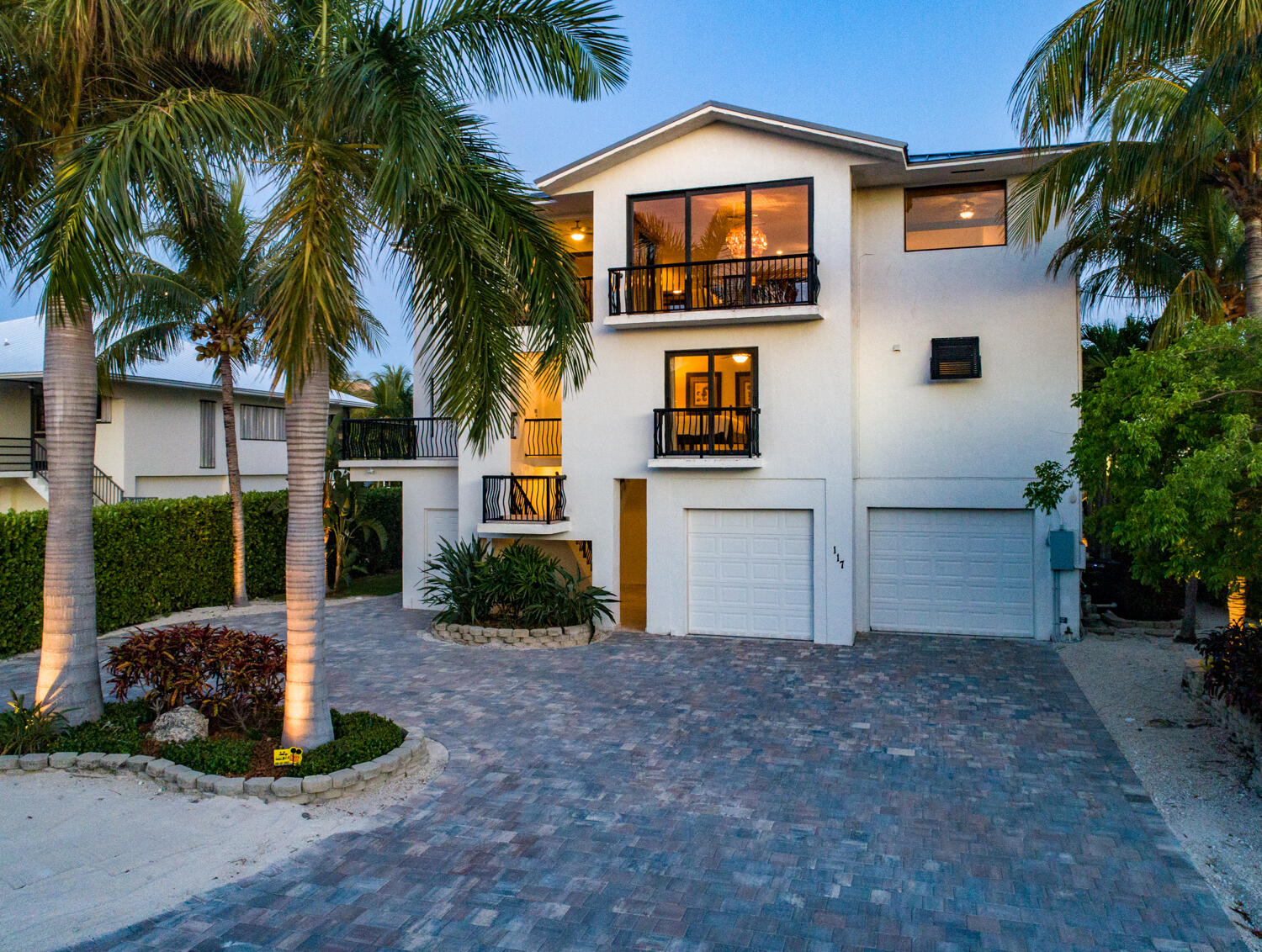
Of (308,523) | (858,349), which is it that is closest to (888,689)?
(858,349)

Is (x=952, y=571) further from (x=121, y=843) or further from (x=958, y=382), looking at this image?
(x=121, y=843)

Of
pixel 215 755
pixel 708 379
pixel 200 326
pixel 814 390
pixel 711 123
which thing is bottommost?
pixel 215 755

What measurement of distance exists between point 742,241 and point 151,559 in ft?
37.5

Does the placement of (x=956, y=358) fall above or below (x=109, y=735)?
above

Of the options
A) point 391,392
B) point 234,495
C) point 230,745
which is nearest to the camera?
point 230,745

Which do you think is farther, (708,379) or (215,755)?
(708,379)

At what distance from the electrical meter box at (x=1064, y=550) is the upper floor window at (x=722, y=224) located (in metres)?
5.92

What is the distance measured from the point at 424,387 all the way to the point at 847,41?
1841 inches

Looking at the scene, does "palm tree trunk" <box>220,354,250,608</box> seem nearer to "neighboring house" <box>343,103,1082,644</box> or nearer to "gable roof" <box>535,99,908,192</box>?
"neighboring house" <box>343,103,1082,644</box>

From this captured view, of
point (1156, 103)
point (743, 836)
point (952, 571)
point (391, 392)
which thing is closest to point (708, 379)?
point (952, 571)

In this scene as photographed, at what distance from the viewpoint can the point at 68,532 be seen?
24.0ft

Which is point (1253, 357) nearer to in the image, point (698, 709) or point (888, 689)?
point (888, 689)

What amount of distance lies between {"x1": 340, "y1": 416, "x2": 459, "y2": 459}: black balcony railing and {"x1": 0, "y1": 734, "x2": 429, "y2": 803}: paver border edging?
29.8 ft

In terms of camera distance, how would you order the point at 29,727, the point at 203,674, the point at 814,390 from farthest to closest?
the point at 814,390
the point at 203,674
the point at 29,727
